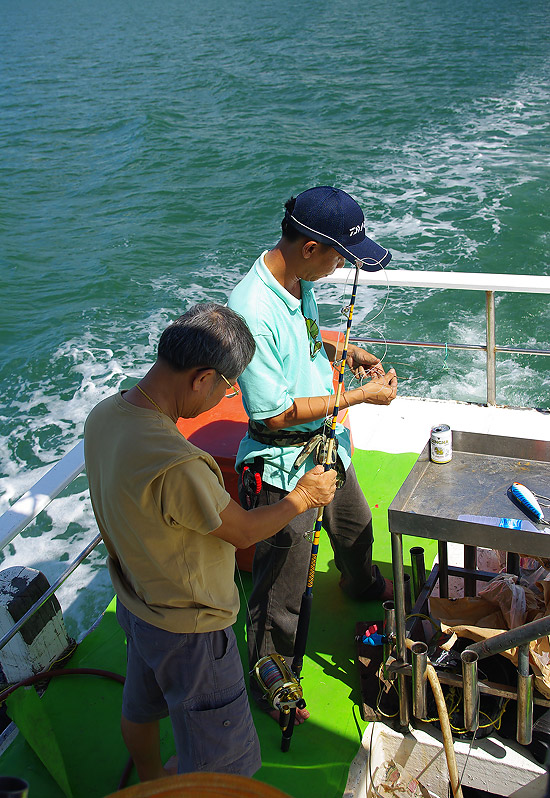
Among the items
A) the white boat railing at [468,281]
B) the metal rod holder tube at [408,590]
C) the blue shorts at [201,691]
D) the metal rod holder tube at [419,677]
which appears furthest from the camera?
the white boat railing at [468,281]

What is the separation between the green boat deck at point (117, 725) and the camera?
7.72ft

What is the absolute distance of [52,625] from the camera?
282cm

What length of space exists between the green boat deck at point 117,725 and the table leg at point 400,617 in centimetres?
23

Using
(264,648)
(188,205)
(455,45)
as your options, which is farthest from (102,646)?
(455,45)

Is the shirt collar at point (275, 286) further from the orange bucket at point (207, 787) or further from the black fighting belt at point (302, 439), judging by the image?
the orange bucket at point (207, 787)

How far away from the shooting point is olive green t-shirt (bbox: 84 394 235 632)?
5.28 feet

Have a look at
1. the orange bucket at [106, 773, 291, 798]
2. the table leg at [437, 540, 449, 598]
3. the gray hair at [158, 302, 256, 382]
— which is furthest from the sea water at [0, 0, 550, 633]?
the orange bucket at [106, 773, 291, 798]

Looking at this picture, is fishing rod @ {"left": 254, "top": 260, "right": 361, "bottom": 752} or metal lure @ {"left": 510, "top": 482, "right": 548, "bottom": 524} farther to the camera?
fishing rod @ {"left": 254, "top": 260, "right": 361, "bottom": 752}

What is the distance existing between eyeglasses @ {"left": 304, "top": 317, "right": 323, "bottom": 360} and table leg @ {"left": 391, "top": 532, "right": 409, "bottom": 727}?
690 mm

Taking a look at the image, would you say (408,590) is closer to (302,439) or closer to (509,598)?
(509,598)

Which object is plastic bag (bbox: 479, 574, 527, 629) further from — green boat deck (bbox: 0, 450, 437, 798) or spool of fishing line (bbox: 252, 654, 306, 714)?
spool of fishing line (bbox: 252, 654, 306, 714)

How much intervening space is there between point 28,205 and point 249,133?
5210mm

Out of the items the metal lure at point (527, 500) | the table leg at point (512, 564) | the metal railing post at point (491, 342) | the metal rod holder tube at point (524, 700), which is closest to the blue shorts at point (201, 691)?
the metal rod holder tube at point (524, 700)

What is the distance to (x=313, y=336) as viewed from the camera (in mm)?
2465
